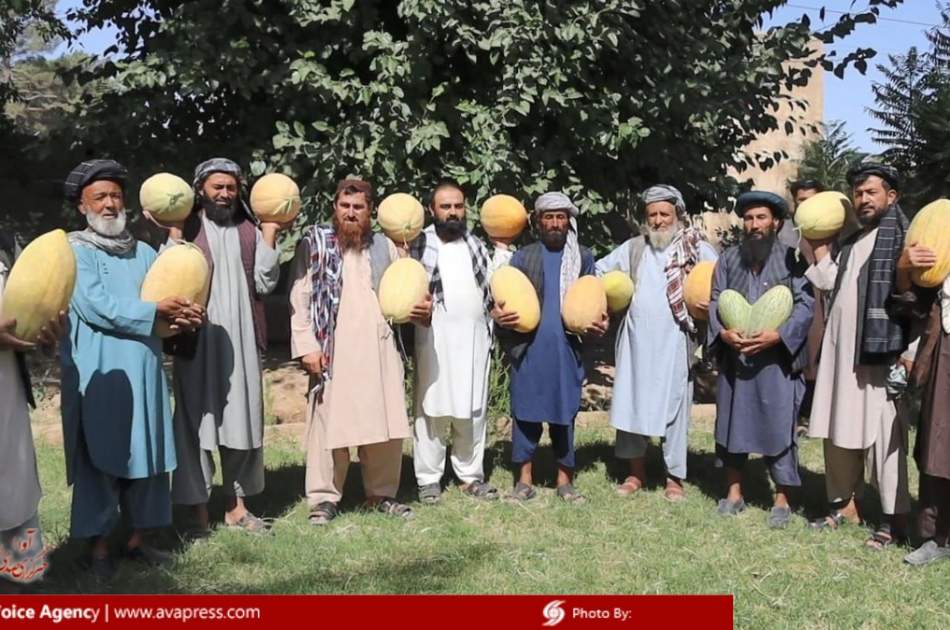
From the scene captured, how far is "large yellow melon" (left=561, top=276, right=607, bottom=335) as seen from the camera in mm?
5047

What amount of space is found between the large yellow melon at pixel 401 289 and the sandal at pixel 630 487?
185 centimetres

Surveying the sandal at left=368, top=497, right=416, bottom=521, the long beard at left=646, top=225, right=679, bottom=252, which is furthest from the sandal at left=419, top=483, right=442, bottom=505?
the long beard at left=646, top=225, right=679, bottom=252

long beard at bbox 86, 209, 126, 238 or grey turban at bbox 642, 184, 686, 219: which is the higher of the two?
grey turban at bbox 642, 184, 686, 219

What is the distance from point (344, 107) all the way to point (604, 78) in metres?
2.34

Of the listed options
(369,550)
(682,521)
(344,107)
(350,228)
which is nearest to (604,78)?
(344,107)

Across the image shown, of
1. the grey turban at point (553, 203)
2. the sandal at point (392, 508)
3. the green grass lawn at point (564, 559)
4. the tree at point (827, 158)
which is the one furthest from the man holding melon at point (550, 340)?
the tree at point (827, 158)

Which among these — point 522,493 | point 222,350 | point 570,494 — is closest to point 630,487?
point 570,494

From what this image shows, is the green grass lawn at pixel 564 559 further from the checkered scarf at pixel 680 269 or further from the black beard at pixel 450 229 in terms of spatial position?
the black beard at pixel 450 229

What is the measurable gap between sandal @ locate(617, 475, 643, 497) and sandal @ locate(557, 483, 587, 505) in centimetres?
26

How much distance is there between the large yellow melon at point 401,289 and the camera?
4672 mm

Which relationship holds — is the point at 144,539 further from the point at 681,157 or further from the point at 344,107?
the point at 681,157

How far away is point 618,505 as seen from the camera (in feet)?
17.3

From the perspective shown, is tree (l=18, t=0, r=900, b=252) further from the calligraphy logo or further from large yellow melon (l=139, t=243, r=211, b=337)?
the calligraphy logo

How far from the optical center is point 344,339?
4836mm
